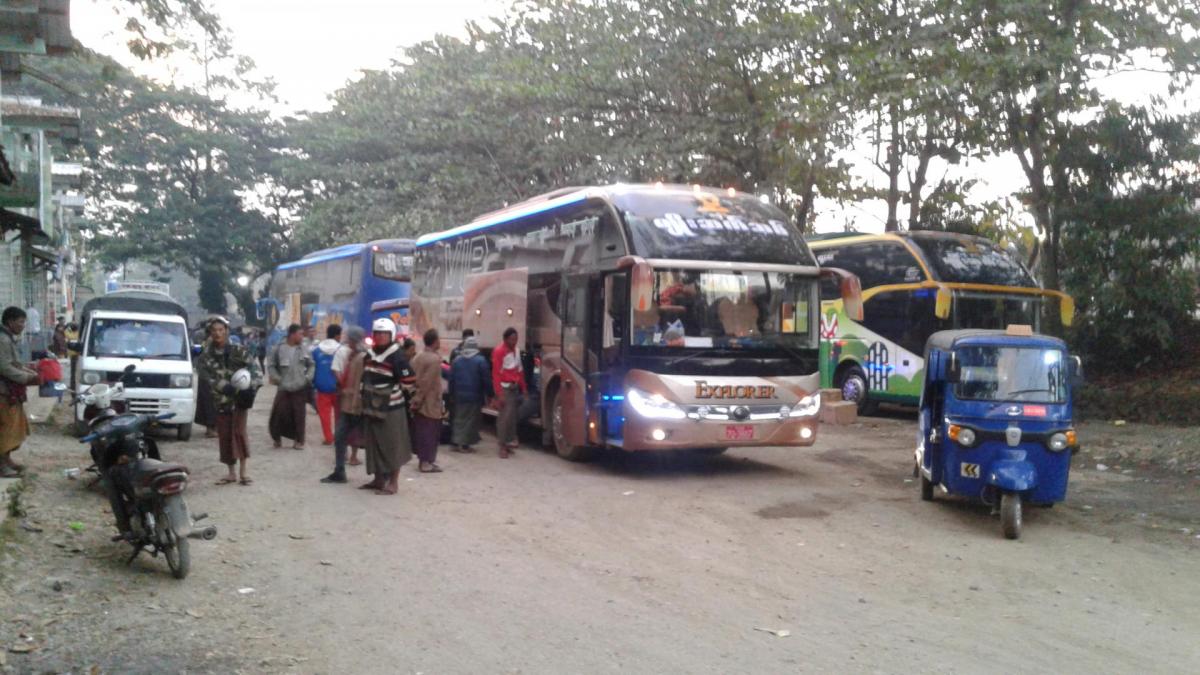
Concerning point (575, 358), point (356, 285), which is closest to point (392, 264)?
point (356, 285)

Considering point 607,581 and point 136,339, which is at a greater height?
point 136,339

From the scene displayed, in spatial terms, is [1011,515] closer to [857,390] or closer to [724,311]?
[724,311]

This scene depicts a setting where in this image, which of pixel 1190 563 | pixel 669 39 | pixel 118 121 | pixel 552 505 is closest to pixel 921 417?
pixel 1190 563

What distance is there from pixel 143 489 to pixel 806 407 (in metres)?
7.62

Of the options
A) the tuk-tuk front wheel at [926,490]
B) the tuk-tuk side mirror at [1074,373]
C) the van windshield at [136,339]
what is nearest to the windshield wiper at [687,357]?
the tuk-tuk front wheel at [926,490]

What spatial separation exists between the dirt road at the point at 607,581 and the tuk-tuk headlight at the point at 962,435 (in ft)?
2.63

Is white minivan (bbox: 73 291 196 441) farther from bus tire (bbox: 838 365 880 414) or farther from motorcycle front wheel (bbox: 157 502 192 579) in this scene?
bus tire (bbox: 838 365 880 414)

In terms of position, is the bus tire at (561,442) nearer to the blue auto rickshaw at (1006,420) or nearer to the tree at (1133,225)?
the blue auto rickshaw at (1006,420)

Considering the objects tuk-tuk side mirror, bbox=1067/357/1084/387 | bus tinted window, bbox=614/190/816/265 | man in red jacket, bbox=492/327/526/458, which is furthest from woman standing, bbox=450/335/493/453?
tuk-tuk side mirror, bbox=1067/357/1084/387

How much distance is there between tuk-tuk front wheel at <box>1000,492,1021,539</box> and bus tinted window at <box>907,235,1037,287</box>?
10018mm

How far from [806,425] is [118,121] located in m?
34.2

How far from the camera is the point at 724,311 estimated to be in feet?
41.1

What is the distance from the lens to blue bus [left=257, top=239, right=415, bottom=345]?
85.1 feet

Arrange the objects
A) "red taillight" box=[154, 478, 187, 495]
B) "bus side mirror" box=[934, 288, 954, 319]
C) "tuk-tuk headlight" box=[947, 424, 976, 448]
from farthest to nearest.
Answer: "bus side mirror" box=[934, 288, 954, 319] → "tuk-tuk headlight" box=[947, 424, 976, 448] → "red taillight" box=[154, 478, 187, 495]
